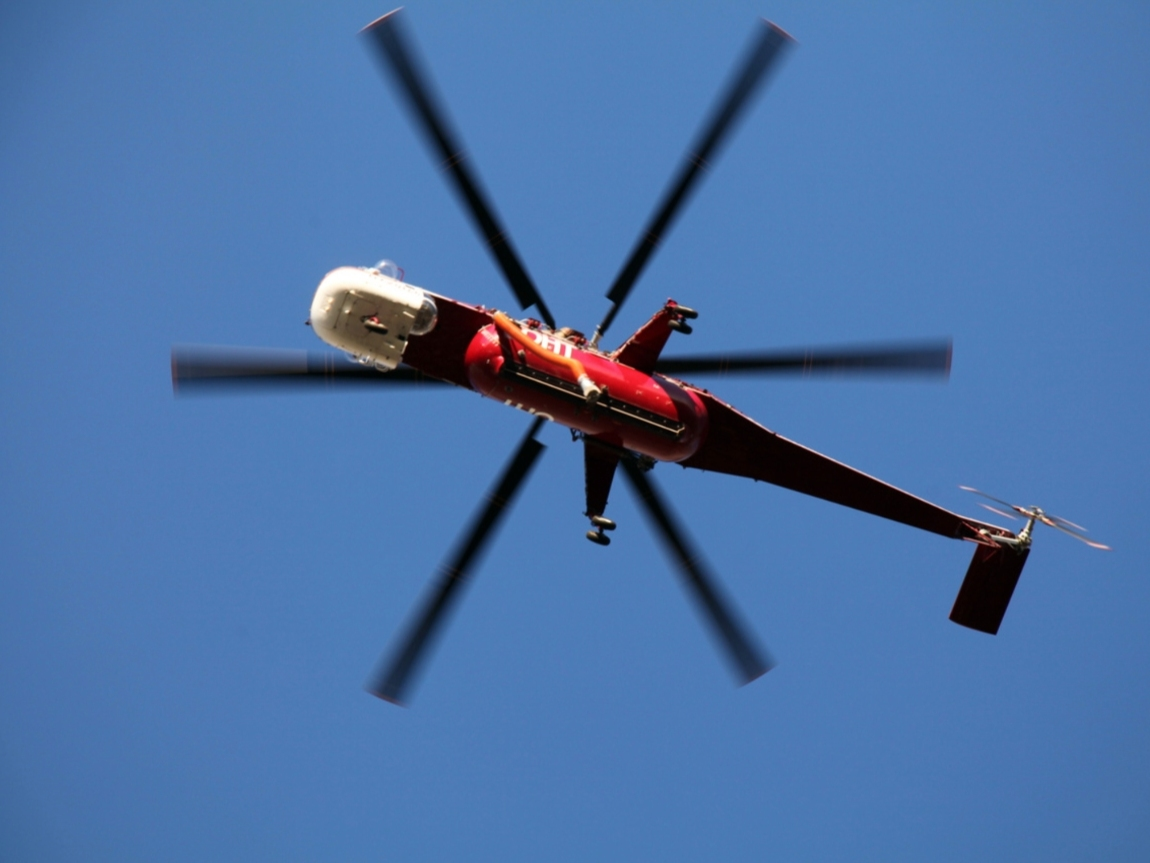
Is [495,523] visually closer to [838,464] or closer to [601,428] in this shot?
[601,428]

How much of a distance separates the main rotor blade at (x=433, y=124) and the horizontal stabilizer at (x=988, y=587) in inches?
373

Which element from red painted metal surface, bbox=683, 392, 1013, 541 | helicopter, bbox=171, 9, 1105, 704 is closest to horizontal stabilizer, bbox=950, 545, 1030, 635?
red painted metal surface, bbox=683, 392, 1013, 541

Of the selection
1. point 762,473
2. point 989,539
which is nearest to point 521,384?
point 762,473

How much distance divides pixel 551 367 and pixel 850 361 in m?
4.08

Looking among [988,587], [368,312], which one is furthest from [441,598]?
[988,587]

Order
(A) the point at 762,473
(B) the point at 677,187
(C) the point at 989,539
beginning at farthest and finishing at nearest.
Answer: (C) the point at 989,539, (A) the point at 762,473, (B) the point at 677,187

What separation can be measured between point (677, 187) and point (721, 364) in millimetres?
2580

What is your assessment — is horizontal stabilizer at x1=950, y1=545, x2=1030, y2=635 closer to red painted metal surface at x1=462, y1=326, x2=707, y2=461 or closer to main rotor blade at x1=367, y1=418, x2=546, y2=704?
red painted metal surface at x1=462, y1=326, x2=707, y2=461

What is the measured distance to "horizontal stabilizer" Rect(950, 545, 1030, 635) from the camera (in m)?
19.6

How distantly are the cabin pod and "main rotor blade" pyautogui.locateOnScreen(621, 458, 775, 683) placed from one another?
3.72 meters

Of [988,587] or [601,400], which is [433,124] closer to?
[601,400]

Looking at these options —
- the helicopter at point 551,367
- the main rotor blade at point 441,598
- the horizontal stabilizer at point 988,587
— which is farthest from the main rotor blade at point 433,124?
the horizontal stabilizer at point 988,587

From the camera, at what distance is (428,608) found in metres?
16.7

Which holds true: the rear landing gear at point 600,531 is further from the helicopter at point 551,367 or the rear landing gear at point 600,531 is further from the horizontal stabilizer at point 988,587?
the horizontal stabilizer at point 988,587
